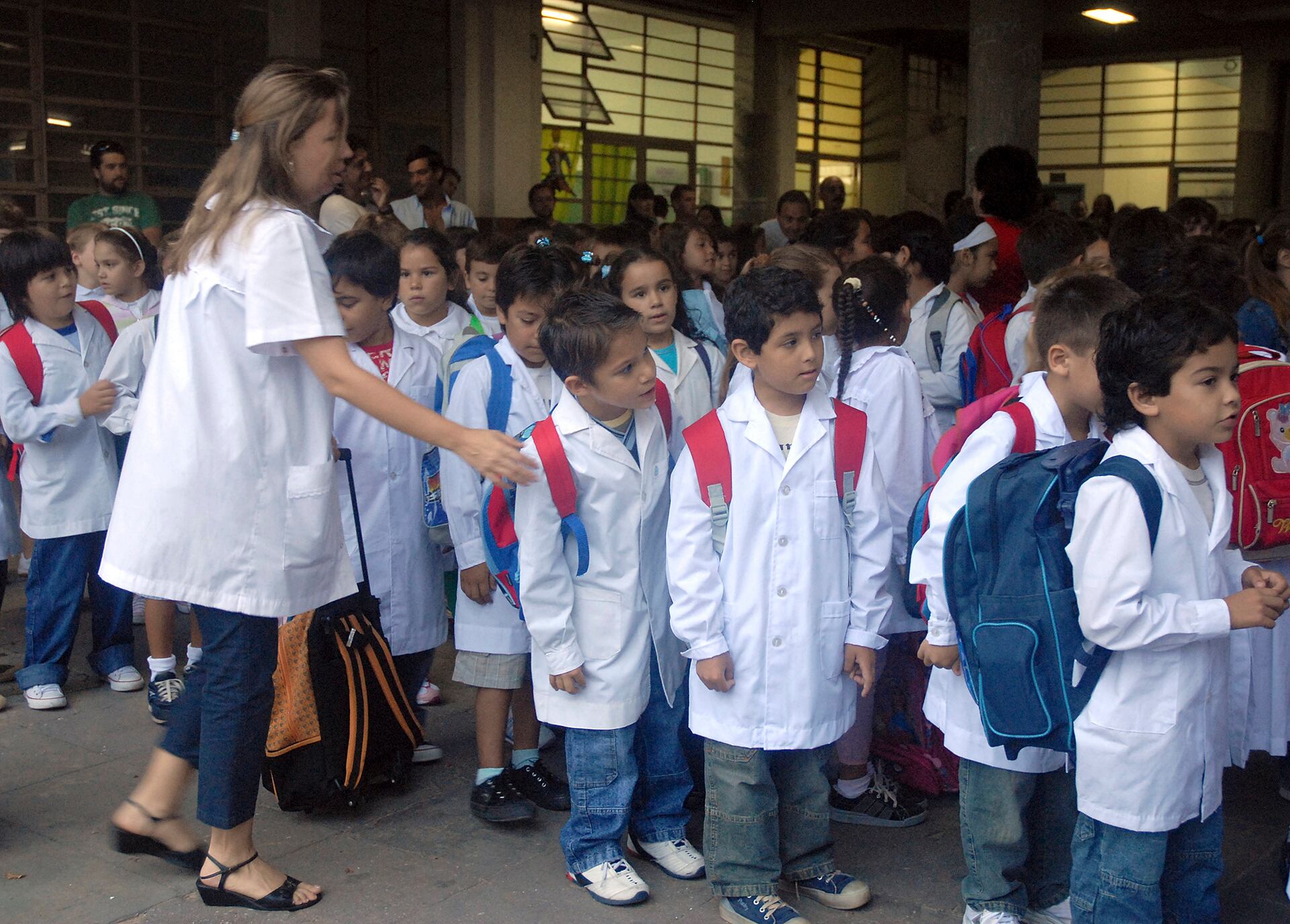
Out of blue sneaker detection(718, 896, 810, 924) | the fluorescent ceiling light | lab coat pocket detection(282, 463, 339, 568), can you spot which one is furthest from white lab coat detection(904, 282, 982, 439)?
the fluorescent ceiling light

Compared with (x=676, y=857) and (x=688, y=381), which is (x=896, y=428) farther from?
(x=676, y=857)

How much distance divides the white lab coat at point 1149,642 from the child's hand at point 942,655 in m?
0.29

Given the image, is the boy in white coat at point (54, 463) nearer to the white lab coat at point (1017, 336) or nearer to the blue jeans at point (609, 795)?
the blue jeans at point (609, 795)

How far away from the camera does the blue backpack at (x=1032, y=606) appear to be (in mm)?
2316

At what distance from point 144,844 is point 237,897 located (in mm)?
271

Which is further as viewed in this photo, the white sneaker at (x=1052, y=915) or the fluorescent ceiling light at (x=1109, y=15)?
the fluorescent ceiling light at (x=1109, y=15)

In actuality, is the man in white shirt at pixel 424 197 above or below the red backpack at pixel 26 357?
above

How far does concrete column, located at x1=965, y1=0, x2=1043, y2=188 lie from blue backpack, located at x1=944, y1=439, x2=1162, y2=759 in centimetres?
798

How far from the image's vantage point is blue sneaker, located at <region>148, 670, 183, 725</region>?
397 centimetres

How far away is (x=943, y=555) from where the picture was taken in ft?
8.18

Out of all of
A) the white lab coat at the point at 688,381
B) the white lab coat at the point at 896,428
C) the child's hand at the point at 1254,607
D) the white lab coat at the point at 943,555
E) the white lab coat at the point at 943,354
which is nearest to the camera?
the child's hand at the point at 1254,607

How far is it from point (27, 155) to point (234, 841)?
7.80m

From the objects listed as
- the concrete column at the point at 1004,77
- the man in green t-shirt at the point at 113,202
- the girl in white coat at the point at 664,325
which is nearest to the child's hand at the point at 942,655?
the girl in white coat at the point at 664,325

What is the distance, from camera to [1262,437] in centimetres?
280
